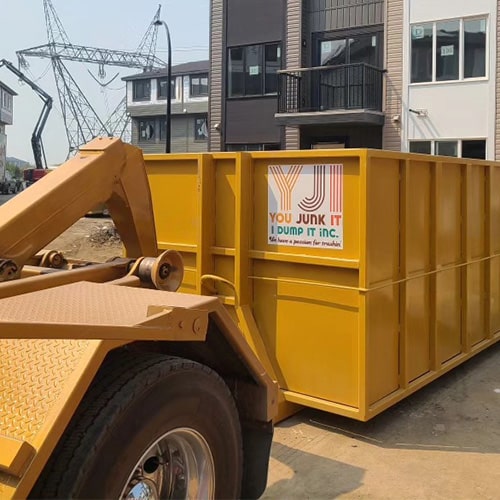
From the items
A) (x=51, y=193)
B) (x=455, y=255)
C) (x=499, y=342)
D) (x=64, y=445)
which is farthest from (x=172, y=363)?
(x=499, y=342)

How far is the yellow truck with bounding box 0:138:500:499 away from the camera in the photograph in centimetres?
242

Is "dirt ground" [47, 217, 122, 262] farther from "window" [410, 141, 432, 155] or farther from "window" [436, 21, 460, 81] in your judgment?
"window" [436, 21, 460, 81]

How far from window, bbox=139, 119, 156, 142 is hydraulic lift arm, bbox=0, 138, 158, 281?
6170cm

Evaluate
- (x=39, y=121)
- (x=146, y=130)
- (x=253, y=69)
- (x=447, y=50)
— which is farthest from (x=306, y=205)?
(x=146, y=130)

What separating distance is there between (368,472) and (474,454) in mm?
924

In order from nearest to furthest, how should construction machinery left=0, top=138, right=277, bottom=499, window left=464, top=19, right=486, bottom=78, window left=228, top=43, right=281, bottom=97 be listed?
construction machinery left=0, top=138, right=277, bottom=499 → window left=464, top=19, right=486, bottom=78 → window left=228, top=43, right=281, bottom=97

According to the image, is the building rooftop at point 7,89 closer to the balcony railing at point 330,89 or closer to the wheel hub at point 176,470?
the balcony railing at point 330,89

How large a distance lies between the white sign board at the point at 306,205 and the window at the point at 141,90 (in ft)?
209

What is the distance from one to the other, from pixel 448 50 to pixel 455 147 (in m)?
3.07

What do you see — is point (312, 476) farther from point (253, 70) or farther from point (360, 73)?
point (253, 70)

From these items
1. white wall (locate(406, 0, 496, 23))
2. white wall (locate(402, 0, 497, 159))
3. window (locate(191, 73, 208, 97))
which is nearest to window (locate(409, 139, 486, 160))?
white wall (locate(402, 0, 497, 159))

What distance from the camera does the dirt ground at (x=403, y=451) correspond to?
439 centimetres

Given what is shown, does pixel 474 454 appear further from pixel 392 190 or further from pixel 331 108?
pixel 331 108

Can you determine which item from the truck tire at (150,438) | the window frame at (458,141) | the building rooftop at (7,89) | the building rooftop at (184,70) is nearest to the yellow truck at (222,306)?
the truck tire at (150,438)
